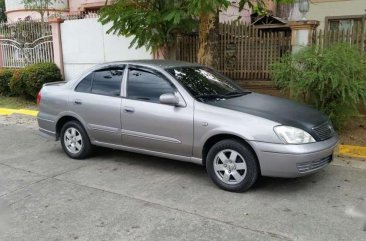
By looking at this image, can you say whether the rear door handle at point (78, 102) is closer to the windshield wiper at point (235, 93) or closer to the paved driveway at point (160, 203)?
the paved driveway at point (160, 203)

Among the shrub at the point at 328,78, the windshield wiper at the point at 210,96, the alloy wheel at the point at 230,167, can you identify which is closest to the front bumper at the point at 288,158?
the alloy wheel at the point at 230,167

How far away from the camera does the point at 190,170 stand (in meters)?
6.08

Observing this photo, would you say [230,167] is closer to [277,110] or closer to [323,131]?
[277,110]

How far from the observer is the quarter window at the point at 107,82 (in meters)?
6.28

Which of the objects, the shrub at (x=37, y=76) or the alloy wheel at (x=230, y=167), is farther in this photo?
the shrub at (x=37, y=76)

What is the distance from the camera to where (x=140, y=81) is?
6066mm

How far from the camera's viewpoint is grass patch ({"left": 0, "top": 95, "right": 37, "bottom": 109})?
12.2 m

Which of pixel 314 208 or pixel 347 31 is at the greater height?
pixel 347 31

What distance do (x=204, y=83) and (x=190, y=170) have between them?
4.13 feet

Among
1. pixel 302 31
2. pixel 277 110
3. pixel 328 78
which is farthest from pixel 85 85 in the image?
pixel 302 31

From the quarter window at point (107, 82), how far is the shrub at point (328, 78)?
2.90 meters

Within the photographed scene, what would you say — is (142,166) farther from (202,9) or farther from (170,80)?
(202,9)

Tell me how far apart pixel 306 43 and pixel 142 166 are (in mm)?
4518

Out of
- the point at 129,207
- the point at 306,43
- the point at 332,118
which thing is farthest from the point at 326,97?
the point at 129,207
